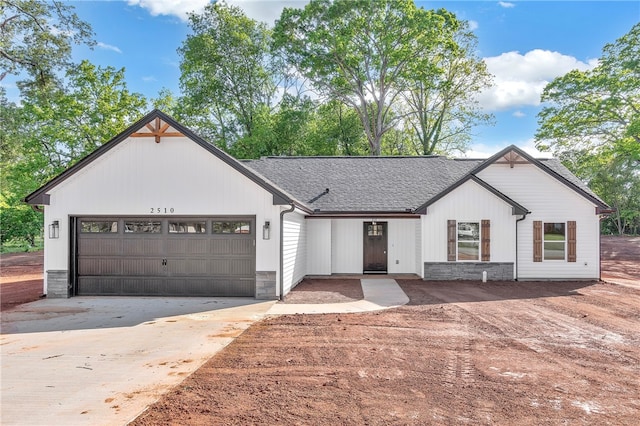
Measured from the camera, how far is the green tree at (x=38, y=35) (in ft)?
43.6

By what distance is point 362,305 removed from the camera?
30.6 ft

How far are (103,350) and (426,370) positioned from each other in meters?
5.20

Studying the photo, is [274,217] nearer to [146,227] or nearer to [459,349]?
[146,227]

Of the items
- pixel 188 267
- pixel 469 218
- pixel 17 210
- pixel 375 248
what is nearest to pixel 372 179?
pixel 375 248

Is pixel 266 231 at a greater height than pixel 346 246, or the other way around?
pixel 266 231

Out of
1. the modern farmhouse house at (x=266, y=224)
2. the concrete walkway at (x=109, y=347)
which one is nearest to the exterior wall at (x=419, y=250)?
the modern farmhouse house at (x=266, y=224)

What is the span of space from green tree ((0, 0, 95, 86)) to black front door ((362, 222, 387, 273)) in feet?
42.3

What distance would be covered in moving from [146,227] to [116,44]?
44.8 feet

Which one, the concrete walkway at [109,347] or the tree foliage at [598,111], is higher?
the tree foliage at [598,111]

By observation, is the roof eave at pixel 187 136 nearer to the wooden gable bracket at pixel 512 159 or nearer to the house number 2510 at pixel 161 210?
the house number 2510 at pixel 161 210

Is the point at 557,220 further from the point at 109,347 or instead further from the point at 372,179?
the point at 109,347

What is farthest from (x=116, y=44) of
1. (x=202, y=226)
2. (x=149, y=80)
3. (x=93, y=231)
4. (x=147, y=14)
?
(x=202, y=226)

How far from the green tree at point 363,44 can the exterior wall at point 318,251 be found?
15467 mm

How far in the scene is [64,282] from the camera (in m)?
10.4
